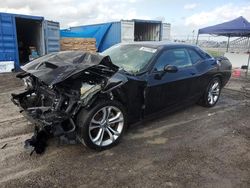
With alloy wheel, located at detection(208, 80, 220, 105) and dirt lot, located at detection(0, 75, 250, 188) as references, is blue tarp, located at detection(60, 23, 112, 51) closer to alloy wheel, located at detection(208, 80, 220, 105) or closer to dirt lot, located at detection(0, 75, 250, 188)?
alloy wheel, located at detection(208, 80, 220, 105)

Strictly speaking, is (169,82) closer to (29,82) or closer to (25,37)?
(29,82)

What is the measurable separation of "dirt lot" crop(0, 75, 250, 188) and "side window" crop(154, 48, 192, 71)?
1145 mm

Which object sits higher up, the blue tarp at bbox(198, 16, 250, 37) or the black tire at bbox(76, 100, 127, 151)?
the blue tarp at bbox(198, 16, 250, 37)

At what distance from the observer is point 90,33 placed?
17406mm

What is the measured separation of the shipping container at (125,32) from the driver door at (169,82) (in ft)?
33.7

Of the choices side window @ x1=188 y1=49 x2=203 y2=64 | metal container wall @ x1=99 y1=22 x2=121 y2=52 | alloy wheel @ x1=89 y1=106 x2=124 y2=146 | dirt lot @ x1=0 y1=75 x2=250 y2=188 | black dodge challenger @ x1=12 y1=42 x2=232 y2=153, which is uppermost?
metal container wall @ x1=99 y1=22 x2=121 y2=52

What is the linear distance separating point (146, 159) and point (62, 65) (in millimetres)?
1781

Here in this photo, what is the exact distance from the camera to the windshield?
4.19 meters

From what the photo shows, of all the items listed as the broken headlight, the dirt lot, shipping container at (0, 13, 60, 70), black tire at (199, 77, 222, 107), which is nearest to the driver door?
the dirt lot

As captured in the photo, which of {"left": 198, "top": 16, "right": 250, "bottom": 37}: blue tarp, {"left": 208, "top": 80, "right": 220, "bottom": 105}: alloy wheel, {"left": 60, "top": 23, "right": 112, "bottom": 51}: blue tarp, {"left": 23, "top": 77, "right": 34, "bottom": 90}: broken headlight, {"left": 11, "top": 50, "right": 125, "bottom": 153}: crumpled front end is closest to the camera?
{"left": 11, "top": 50, "right": 125, "bottom": 153}: crumpled front end

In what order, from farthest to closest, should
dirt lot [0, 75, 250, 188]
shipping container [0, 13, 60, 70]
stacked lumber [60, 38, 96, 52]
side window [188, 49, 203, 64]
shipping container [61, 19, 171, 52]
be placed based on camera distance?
shipping container [61, 19, 171, 52] < stacked lumber [60, 38, 96, 52] < shipping container [0, 13, 60, 70] < side window [188, 49, 203, 64] < dirt lot [0, 75, 250, 188]

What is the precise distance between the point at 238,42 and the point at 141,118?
52.7ft

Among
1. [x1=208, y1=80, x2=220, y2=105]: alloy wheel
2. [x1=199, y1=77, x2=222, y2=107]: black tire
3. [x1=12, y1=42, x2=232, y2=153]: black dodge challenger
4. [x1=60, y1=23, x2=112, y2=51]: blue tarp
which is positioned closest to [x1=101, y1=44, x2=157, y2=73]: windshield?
[x1=12, y1=42, x2=232, y2=153]: black dodge challenger

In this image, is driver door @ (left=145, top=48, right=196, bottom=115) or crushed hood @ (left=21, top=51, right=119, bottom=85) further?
driver door @ (left=145, top=48, right=196, bottom=115)
